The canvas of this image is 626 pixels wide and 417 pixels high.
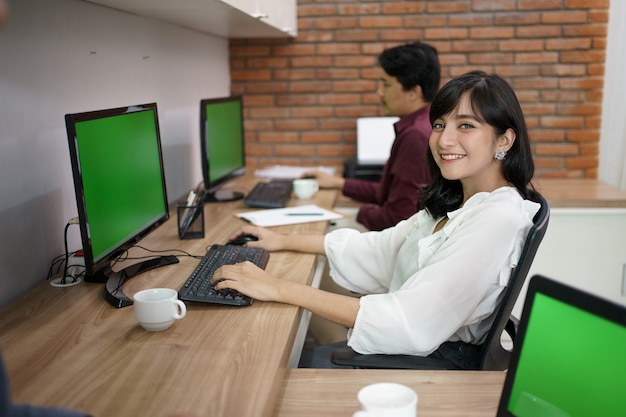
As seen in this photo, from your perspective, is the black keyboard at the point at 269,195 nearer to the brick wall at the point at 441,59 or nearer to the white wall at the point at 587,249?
the brick wall at the point at 441,59

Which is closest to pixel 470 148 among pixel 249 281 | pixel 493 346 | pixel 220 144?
pixel 493 346

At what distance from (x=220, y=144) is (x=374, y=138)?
1127 millimetres

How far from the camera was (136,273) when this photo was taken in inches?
69.1

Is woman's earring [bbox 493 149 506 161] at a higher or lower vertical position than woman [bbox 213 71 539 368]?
higher

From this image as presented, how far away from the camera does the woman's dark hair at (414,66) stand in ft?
9.02

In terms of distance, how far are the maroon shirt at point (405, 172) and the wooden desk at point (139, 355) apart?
3.71 ft

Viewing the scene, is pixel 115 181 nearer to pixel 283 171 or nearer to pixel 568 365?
pixel 568 365

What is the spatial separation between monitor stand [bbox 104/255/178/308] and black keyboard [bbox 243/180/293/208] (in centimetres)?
81

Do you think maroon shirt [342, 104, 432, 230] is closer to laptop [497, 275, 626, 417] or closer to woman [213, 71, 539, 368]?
woman [213, 71, 539, 368]

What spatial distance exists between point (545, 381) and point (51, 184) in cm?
137

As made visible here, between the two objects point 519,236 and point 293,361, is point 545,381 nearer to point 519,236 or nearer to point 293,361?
point 519,236

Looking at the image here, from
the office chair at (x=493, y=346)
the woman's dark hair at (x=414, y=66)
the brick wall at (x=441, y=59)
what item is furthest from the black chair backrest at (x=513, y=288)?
the brick wall at (x=441, y=59)

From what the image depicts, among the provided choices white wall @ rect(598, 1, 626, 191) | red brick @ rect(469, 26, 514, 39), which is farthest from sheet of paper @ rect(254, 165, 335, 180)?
white wall @ rect(598, 1, 626, 191)

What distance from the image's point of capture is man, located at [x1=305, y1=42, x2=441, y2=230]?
100 inches
